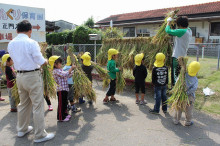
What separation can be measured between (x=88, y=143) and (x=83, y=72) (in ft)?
6.23

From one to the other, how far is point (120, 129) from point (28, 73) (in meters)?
1.99

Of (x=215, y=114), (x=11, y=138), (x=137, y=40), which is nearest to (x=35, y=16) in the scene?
(x=137, y=40)

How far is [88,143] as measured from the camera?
10.5 ft

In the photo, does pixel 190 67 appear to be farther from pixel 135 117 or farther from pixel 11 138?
pixel 11 138

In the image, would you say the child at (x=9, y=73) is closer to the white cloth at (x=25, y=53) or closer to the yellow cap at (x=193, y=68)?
the white cloth at (x=25, y=53)

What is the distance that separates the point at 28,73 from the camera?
3119 mm

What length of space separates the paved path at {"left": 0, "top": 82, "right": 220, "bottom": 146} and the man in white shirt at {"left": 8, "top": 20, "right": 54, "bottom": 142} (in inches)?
14.0

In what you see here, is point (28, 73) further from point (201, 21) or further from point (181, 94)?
point (201, 21)

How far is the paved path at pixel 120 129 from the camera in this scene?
10.6 ft

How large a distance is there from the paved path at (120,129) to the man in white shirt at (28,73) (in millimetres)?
356

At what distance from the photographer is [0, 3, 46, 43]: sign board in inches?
297

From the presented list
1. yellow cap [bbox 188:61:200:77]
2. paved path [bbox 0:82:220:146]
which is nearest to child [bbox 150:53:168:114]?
paved path [bbox 0:82:220:146]

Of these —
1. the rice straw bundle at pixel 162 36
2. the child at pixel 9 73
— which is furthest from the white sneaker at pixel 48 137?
the rice straw bundle at pixel 162 36

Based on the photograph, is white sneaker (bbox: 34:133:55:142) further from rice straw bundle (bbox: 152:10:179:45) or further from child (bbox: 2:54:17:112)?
rice straw bundle (bbox: 152:10:179:45)
